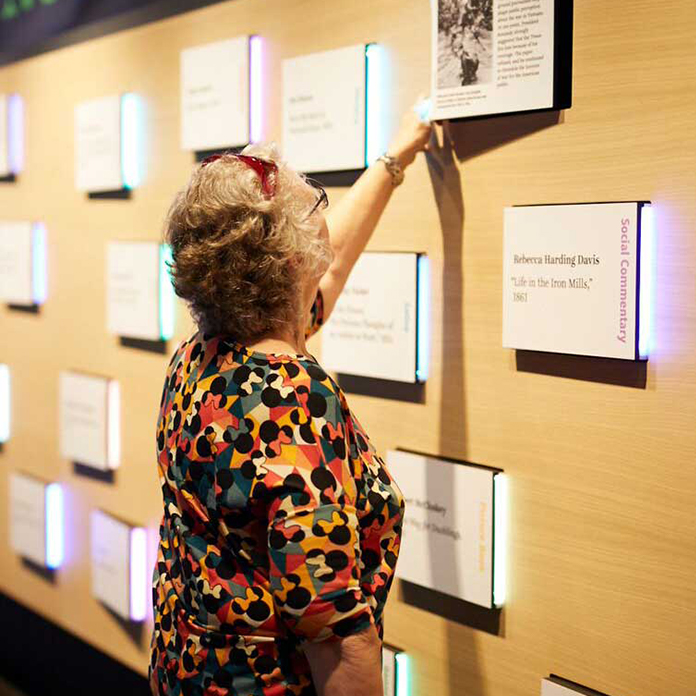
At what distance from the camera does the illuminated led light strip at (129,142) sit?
3.28 meters

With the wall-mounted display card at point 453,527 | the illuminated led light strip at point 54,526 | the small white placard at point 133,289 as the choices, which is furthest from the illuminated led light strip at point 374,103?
the illuminated led light strip at point 54,526

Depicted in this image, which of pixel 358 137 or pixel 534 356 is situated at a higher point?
pixel 358 137

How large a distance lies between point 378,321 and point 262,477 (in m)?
0.98

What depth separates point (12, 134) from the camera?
4000mm

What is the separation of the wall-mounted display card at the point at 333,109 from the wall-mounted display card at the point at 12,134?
5.76 feet

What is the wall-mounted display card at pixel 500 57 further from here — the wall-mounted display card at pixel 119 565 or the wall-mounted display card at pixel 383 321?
the wall-mounted display card at pixel 119 565

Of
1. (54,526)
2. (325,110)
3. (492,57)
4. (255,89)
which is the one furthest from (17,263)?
(492,57)

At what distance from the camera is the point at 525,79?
6.45ft

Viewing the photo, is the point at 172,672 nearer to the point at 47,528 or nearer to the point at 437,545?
the point at 437,545

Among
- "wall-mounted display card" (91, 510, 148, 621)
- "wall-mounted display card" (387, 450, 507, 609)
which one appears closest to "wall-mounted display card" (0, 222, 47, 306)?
"wall-mounted display card" (91, 510, 148, 621)

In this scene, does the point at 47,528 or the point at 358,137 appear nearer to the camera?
the point at 358,137

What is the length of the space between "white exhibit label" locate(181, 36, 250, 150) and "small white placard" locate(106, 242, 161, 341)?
41 centimetres

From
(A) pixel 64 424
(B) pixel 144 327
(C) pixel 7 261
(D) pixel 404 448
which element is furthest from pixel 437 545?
(C) pixel 7 261

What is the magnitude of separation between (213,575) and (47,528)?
8.04ft
